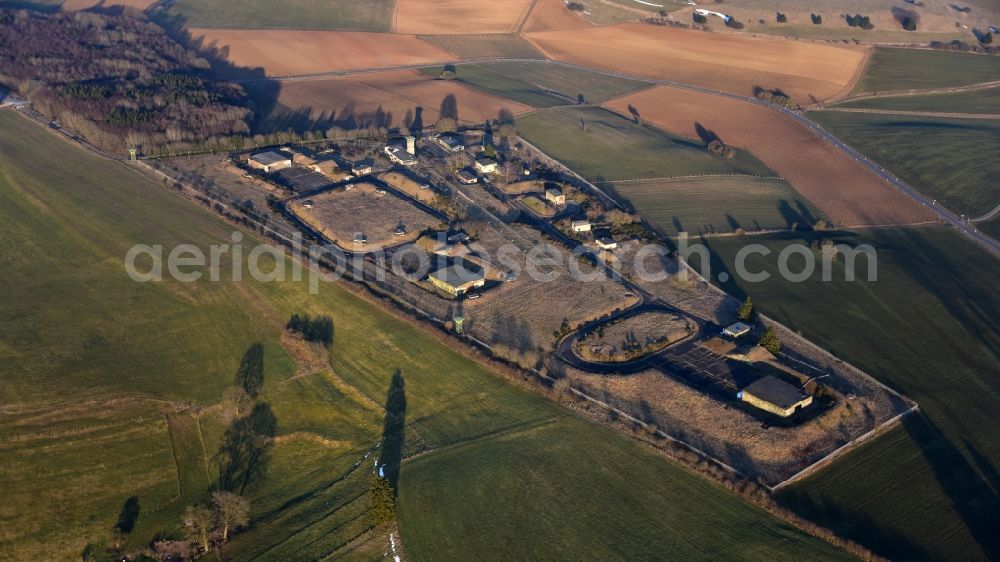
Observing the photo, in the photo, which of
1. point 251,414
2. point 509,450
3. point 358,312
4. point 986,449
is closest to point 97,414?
point 251,414

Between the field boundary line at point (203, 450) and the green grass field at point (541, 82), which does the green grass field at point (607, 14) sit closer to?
the green grass field at point (541, 82)

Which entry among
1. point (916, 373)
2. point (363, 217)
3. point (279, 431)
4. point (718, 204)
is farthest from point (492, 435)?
point (718, 204)

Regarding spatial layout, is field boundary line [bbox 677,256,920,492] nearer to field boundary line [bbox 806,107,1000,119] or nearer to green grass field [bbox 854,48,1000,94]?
field boundary line [bbox 806,107,1000,119]

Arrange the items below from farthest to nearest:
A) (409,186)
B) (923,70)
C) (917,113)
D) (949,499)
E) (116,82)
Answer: (923,70) → (917,113) → (116,82) → (409,186) → (949,499)

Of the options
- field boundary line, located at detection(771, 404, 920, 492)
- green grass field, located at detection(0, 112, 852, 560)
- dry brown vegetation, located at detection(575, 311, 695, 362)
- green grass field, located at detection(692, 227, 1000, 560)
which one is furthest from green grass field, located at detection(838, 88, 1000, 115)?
green grass field, located at detection(0, 112, 852, 560)

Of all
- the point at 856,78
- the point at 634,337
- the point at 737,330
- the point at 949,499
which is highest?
the point at 856,78

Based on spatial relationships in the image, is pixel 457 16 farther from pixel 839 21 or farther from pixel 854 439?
pixel 854 439

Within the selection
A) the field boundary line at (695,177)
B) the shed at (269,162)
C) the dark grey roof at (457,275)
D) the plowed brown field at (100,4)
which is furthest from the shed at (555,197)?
the plowed brown field at (100,4)
